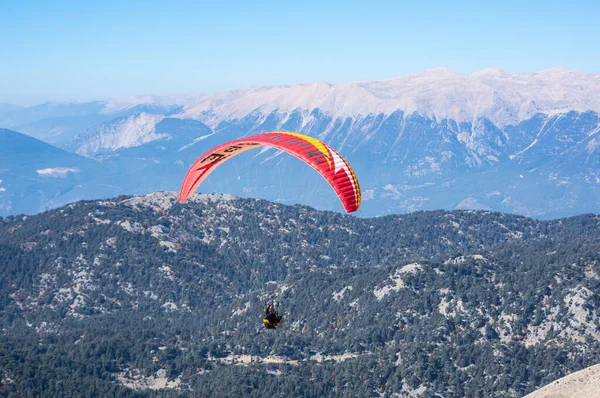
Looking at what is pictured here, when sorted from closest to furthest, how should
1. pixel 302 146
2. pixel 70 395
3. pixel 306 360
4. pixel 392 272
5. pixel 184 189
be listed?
pixel 302 146 < pixel 184 189 < pixel 70 395 < pixel 306 360 < pixel 392 272

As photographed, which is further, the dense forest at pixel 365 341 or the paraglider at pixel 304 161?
the dense forest at pixel 365 341

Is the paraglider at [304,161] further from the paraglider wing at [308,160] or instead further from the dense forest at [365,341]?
the dense forest at [365,341]

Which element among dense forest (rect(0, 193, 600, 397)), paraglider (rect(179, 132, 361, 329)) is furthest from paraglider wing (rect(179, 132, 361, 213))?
dense forest (rect(0, 193, 600, 397))

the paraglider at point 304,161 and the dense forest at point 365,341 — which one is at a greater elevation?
the paraglider at point 304,161

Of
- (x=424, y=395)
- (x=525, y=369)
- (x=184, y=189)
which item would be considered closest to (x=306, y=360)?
(x=424, y=395)

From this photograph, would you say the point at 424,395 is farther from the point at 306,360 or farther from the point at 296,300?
the point at 296,300

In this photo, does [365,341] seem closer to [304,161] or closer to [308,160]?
[304,161]

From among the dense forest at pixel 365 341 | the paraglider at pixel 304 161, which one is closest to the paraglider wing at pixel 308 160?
the paraglider at pixel 304 161

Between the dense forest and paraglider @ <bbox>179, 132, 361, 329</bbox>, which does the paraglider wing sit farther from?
the dense forest
